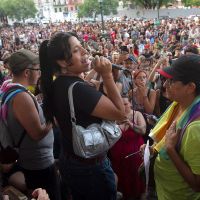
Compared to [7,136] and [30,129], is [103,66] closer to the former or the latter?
[30,129]

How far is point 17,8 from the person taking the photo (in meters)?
77.3

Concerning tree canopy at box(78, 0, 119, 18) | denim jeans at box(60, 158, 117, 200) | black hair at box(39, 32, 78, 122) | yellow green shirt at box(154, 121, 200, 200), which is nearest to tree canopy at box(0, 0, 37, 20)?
tree canopy at box(78, 0, 119, 18)

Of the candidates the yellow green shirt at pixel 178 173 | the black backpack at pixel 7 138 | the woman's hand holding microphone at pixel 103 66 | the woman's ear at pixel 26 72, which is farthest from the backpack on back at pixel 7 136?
the yellow green shirt at pixel 178 173

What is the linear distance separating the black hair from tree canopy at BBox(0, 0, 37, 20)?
7933 cm

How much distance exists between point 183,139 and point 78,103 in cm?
67

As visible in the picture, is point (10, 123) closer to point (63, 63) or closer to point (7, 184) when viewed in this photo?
point (7, 184)

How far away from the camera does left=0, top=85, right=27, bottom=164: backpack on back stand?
2451 millimetres

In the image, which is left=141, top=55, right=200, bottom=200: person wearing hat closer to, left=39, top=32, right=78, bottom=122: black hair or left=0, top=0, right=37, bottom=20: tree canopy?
left=39, top=32, right=78, bottom=122: black hair

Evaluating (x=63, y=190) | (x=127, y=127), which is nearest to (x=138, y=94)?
(x=127, y=127)

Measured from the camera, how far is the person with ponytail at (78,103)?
6.78 feet

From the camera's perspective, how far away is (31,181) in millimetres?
2648

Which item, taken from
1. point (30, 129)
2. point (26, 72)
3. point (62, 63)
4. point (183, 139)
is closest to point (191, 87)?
point (183, 139)

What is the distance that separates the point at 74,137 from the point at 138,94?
2.14 meters

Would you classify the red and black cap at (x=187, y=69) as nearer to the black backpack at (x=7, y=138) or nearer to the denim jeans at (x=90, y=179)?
A: the denim jeans at (x=90, y=179)
